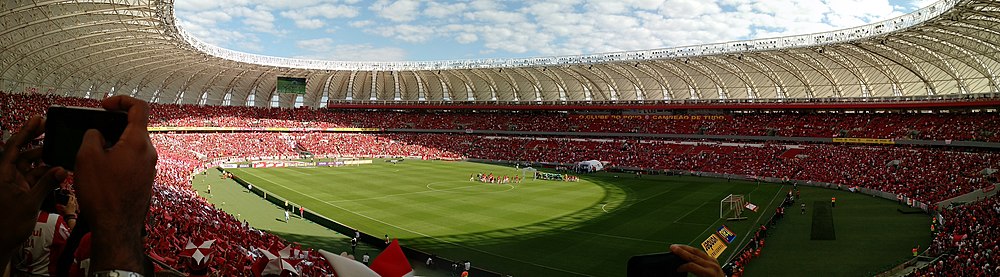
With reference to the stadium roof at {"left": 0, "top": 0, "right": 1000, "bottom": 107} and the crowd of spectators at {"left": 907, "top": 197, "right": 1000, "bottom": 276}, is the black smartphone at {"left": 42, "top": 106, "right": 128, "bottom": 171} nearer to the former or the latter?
the crowd of spectators at {"left": 907, "top": 197, "right": 1000, "bottom": 276}

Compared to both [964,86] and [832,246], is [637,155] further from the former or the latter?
[832,246]

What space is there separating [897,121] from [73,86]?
84818 mm

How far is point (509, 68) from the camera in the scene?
72062 mm

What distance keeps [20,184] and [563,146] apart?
72836 mm

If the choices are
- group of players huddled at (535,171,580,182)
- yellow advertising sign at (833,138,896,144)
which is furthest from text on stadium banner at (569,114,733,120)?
group of players huddled at (535,171,580,182)

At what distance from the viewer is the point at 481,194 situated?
42125mm

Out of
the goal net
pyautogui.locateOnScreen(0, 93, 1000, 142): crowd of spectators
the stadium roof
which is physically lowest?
the goal net

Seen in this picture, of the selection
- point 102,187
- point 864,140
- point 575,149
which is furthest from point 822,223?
point 575,149

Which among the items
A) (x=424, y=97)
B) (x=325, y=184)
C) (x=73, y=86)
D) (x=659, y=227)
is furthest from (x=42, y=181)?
(x=424, y=97)

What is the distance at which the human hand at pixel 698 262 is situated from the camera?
3.42 metres

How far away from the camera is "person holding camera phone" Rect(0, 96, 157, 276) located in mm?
2768

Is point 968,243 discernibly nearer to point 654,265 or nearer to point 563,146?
point 654,265

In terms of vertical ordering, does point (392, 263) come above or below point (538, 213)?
above

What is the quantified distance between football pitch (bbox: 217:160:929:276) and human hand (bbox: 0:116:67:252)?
19.4 metres
